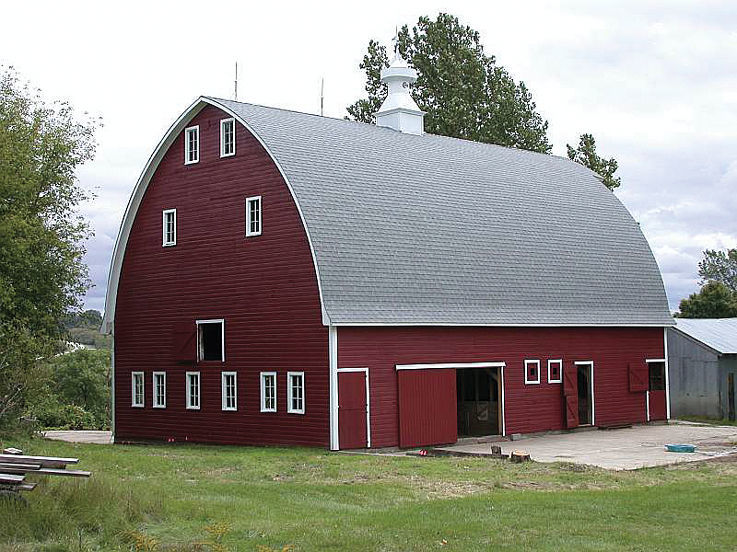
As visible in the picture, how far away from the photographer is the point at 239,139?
27.9 metres

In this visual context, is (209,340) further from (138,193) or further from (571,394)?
(571,394)

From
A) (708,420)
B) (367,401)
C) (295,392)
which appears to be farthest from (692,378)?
(295,392)

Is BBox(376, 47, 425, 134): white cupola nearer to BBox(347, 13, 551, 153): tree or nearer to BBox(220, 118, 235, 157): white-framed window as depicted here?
BBox(220, 118, 235, 157): white-framed window

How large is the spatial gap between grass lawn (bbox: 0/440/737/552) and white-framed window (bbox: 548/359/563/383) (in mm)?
10257

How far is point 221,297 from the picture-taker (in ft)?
92.4

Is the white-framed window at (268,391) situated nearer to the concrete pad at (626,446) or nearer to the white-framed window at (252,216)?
the white-framed window at (252,216)

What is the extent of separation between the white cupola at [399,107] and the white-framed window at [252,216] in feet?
25.8

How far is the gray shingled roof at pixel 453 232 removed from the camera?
2622cm

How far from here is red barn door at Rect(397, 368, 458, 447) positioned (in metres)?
26.3

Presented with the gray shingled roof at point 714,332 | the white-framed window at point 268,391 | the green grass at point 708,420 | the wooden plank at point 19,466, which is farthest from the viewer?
the gray shingled roof at point 714,332

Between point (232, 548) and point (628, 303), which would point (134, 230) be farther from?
point (232, 548)

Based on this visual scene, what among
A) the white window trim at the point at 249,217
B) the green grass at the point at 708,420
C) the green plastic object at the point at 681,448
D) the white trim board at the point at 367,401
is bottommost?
the green grass at the point at 708,420

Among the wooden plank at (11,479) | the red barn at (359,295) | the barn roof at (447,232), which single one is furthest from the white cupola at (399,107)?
the wooden plank at (11,479)

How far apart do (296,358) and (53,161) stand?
33.5 ft
